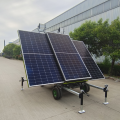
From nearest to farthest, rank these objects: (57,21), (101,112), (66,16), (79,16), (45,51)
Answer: (101,112), (45,51), (79,16), (66,16), (57,21)

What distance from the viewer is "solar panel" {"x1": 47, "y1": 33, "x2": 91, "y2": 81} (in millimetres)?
7836

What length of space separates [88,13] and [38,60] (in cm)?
2521

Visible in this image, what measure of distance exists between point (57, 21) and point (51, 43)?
33.9 m

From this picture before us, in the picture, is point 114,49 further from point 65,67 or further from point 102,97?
point 65,67

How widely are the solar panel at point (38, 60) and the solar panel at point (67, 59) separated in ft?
1.19

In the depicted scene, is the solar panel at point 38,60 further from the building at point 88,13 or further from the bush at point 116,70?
the bush at point 116,70

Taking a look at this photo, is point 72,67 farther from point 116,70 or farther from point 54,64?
point 116,70

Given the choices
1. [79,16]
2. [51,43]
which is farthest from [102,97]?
[79,16]

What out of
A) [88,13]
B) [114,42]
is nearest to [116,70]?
[114,42]

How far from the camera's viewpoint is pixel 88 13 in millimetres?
28797

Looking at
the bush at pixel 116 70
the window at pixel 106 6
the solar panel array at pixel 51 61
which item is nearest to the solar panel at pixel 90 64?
the solar panel array at pixel 51 61

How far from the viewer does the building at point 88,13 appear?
23378mm

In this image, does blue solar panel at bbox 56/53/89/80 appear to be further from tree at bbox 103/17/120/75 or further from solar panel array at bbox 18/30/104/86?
tree at bbox 103/17/120/75

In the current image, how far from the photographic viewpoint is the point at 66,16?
36.4 metres
